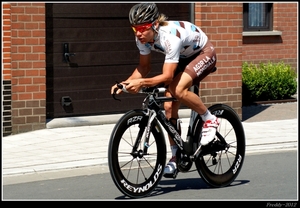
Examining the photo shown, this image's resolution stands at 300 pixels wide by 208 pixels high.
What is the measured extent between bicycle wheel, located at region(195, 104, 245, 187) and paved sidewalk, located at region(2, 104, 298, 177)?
78.1 inches

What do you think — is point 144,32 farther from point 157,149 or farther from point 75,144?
point 75,144

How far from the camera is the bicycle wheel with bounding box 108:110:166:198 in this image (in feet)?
23.4

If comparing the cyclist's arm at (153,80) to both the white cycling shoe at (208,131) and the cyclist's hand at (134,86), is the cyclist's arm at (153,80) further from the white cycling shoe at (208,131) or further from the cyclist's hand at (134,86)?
the white cycling shoe at (208,131)

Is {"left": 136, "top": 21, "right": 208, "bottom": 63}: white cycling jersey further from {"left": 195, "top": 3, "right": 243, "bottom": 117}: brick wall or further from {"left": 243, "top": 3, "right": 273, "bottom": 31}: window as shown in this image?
{"left": 243, "top": 3, "right": 273, "bottom": 31}: window

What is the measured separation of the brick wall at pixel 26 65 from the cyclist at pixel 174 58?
425 cm

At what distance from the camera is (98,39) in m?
12.6

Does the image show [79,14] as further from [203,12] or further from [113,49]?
[203,12]

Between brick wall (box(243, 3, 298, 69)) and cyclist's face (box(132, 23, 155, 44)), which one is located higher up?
cyclist's face (box(132, 23, 155, 44))

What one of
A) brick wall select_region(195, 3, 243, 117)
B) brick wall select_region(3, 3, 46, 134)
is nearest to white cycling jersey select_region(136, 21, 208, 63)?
brick wall select_region(3, 3, 46, 134)

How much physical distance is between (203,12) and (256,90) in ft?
10.5

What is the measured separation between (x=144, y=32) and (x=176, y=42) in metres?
0.31

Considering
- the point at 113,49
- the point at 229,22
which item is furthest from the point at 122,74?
the point at 229,22

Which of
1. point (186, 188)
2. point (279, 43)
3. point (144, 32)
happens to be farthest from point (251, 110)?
point (144, 32)

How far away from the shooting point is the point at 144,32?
7.22m
